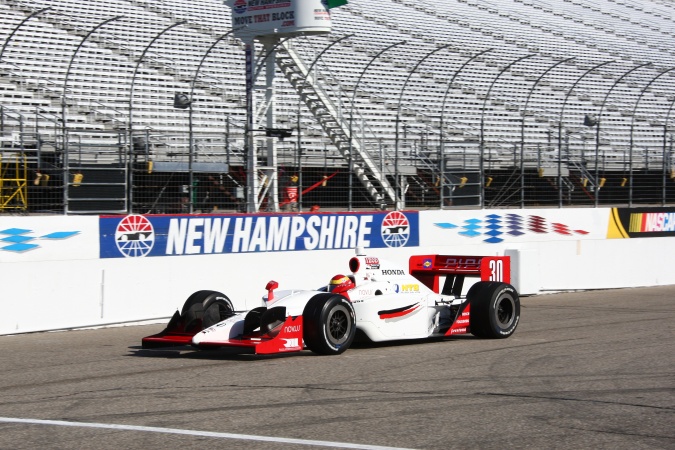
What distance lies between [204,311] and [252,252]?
469 centimetres

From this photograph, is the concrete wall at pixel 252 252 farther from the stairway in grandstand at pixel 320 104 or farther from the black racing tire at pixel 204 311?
the black racing tire at pixel 204 311

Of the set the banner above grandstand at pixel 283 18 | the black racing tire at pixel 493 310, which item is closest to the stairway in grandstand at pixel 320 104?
the banner above grandstand at pixel 283 18

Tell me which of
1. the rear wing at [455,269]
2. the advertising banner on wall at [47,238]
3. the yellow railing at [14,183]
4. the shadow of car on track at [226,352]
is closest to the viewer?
the shadow of car on track at [226,352]

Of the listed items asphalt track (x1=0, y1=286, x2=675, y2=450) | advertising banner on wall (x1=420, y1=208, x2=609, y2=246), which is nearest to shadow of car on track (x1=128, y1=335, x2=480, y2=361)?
asphalt track (x1=0, y1=286, x2=675, y2=450)

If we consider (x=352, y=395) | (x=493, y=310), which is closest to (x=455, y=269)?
(x=493, y=310)

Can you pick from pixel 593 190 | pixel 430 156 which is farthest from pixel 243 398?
pixel 593 190

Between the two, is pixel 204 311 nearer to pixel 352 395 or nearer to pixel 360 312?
pixel 360 312

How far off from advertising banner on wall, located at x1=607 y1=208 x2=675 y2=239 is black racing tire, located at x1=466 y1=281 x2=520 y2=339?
30.7 feet

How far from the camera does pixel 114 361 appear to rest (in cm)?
1044

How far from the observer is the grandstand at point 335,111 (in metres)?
15.5

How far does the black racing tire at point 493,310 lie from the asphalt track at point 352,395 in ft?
0.63

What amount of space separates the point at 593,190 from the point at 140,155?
10.4m

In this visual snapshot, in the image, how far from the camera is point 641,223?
21641mm

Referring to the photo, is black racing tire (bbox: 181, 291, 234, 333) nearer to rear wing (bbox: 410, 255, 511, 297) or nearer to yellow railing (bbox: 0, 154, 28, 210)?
rear wing (bbox: 410, 255, 511, 297)
